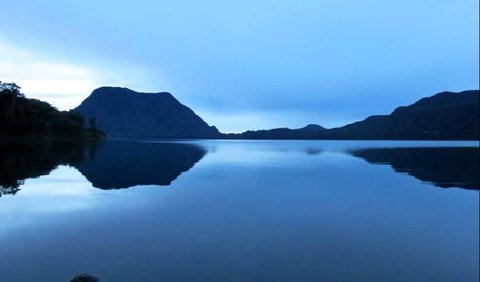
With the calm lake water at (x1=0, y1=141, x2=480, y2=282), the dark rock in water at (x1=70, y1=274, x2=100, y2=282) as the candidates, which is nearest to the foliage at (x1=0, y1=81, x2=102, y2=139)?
the calm lake water at (x1=0, y1=141, x2=480, y2=282)

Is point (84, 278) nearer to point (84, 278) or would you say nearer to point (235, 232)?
point (84, 278)

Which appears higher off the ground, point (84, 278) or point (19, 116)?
point (19, 116)

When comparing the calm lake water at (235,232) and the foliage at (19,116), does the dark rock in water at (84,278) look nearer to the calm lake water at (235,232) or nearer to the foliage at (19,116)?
the calm lake water at (235,232)

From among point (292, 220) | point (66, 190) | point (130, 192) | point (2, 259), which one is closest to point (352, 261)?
point (292, 220)

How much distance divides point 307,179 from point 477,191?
16023 millimetres

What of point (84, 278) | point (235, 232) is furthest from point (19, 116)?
point (84, 278)

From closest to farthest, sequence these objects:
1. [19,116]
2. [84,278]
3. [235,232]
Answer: [84,278] < [235,232] < [19,116]

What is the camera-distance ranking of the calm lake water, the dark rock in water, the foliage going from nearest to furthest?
the dark rock in water < the calm lake water < the foliage

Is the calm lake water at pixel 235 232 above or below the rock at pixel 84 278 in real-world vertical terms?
below

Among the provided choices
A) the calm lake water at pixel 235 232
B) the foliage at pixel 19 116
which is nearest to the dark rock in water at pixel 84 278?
the calm lake water at pixel 235 232

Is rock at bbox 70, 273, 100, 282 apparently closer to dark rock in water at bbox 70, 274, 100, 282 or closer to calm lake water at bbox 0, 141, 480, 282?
dark rock in water at bbox 70, 274, 100, 282

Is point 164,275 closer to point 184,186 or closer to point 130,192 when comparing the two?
point 130,192

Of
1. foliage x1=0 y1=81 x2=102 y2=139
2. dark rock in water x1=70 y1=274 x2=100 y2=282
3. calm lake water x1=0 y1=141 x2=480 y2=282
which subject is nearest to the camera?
dark rock in water x1=70 y1=274 x2=100 y2=282

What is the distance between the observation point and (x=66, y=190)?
29.7m
